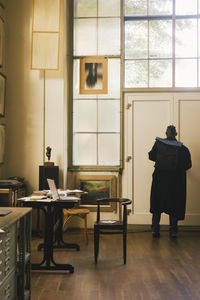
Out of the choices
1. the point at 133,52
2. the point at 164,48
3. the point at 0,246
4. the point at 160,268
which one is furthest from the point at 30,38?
the point at 0,246

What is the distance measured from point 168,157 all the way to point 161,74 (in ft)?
5.53

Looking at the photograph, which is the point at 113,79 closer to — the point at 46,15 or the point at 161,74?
the point at 161,74

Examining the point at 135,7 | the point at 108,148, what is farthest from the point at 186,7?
the point at 108,148

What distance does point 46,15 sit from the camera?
605cm

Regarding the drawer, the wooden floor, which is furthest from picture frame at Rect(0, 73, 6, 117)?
the drawer

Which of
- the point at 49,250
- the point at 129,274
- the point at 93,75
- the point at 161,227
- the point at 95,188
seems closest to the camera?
the point at 129,274

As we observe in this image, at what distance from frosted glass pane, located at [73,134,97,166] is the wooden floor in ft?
4.89

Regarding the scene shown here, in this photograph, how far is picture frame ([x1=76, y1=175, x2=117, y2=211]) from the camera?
6.33 meters

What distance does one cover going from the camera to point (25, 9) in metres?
6.10

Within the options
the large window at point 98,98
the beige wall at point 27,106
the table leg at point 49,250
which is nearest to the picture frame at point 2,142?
the beige wall at point 27,106

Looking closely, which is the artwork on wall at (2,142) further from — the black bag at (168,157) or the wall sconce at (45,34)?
the black bag at (168,157)

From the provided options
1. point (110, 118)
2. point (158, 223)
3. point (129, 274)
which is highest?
point (110, 118)

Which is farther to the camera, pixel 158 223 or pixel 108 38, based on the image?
pixel 108 38

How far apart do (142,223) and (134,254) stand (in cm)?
160
